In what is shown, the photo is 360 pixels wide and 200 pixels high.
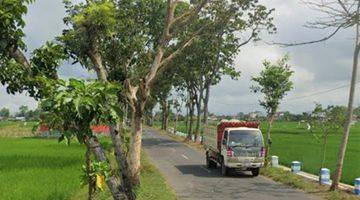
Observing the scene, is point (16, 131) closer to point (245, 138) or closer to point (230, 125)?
point (230, 125)

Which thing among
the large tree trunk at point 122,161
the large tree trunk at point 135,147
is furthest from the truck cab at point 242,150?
the large tree trunk at point 122,161

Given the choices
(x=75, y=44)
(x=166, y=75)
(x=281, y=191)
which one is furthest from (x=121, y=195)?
(x=166, y=75)

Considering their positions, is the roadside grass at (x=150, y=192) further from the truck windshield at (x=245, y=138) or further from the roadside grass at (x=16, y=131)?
the roadside grass at (x=16, y=131)

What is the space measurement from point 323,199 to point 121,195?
11741 mm

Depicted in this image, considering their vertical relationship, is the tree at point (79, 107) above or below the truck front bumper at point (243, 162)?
above

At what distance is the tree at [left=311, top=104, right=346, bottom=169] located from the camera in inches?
925

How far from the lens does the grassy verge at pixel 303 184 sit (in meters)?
18.5

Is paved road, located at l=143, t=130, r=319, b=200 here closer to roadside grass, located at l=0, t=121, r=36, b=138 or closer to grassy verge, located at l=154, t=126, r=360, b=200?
grassy verge, located at l=154, t=126, r=360, b=200

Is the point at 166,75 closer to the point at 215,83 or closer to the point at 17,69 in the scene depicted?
the point at 215,83

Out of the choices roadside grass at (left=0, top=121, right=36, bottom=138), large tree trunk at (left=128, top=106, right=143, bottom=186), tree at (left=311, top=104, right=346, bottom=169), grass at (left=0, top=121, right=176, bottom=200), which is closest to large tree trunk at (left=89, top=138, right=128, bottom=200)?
grass at (left=0, top=121, right=176, bottom=200)

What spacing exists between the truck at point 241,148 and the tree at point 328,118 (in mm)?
2559

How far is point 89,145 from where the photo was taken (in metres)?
7.78

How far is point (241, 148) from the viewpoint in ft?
83.6

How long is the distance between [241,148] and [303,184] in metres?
4.31
